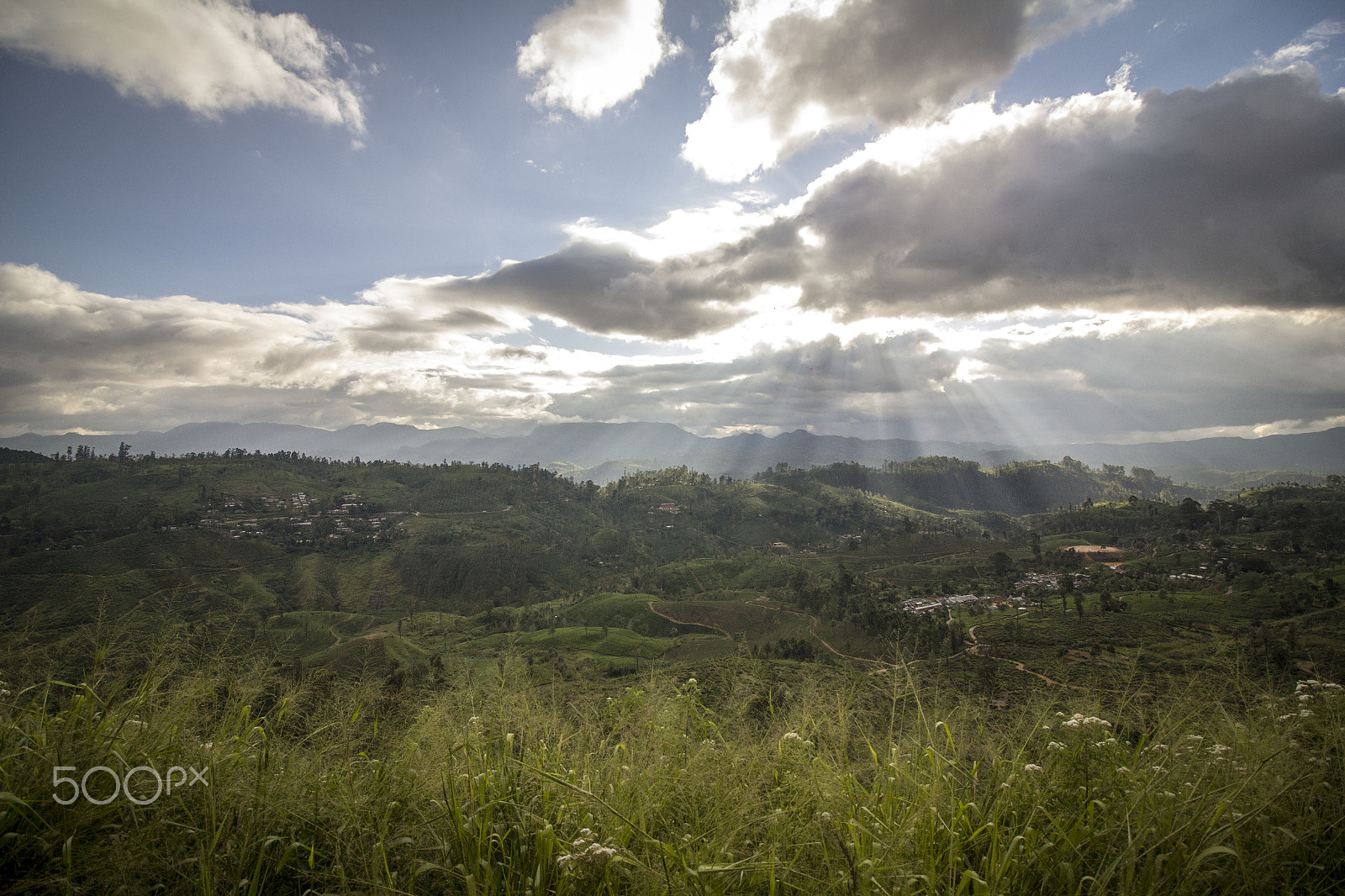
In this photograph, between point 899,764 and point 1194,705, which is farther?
point 1194,705

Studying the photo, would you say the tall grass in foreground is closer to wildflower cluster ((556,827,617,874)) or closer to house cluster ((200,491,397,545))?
wildflower cluster ((556,827,617,874))

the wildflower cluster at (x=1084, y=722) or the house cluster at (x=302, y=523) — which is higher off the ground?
the wildflower cluster at (x=1084, y=722)

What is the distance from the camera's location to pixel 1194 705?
4965 mm

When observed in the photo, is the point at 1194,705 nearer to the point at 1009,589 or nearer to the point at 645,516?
the point at 1009,589

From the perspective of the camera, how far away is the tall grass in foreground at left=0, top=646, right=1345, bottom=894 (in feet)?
8.96

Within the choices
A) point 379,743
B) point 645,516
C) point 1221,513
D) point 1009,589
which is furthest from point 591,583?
point 1221,513

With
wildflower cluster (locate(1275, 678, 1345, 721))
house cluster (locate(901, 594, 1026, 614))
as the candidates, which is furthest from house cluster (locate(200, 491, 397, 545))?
wildflower cluster (locate(1275, 678, 1345, 721))

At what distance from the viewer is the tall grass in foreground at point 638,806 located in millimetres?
2732

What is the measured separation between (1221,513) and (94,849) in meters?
166

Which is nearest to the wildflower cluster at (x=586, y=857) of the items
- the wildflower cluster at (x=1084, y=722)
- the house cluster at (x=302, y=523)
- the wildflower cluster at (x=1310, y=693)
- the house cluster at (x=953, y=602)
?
the wildflower cluster at (x=1084, y=722)

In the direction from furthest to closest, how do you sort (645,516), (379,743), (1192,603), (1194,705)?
(645,516) → (1192,603) → (379,743) → (1194,705)

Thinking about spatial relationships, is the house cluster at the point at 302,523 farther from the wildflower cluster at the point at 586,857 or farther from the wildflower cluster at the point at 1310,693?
the wildflower cluster at the point at 1310,693

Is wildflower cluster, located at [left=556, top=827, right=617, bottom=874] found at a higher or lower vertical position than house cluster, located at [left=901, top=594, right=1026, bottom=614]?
higher

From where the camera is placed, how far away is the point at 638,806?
3547 mm
